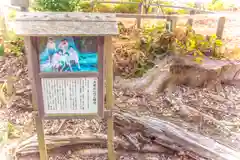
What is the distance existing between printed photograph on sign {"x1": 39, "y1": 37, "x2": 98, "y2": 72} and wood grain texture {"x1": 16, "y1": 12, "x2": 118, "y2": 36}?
11cm

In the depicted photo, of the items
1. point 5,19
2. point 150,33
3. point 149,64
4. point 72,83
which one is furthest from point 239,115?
point 5,19

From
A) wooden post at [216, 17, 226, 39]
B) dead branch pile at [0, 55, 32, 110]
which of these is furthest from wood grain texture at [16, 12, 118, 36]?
wooden post at [216, 17, 226, 39]

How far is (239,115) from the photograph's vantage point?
3631 mm

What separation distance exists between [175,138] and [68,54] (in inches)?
64.4

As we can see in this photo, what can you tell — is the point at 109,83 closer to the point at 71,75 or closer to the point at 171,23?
the point at 71,75

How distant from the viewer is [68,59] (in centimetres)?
212

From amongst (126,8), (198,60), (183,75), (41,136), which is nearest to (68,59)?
(41,136)

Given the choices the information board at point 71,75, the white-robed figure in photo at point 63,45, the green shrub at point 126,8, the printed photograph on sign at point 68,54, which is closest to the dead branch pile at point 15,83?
the information board at point 71,75

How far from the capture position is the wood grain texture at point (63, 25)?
194cm

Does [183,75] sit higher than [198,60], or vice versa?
[198,60]

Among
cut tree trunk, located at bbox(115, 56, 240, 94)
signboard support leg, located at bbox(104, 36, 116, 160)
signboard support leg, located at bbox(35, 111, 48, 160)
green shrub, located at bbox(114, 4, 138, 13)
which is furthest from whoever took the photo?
green shrub, located at bbox(114, 4, 138, 13)

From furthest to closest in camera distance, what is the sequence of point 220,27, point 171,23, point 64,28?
point 220,27 < point 171,23 < point 64,28

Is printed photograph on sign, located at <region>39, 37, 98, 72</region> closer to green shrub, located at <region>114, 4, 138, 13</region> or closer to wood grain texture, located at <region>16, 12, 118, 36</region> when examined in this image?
wood grain texture, located at <region>16, 12, 118, 36</region>

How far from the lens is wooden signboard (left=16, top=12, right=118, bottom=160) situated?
2.00 meters
